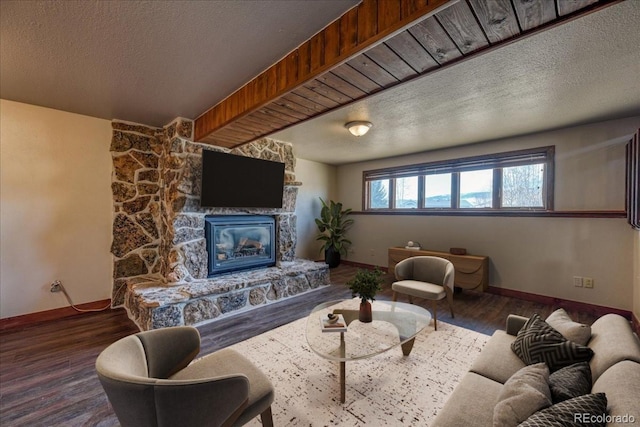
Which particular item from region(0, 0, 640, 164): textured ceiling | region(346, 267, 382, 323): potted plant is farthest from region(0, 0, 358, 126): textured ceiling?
region(346, 267, 382, 323): potted plant

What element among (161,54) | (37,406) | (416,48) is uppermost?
(161,54)

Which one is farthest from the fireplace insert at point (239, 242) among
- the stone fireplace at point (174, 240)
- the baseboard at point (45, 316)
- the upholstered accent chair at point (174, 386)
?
the upholstered accent chair at point (174, 386)

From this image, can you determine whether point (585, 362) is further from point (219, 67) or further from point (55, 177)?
point (55, 177)

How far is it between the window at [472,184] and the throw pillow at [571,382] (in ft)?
10.6

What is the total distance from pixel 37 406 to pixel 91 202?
93.1 inches

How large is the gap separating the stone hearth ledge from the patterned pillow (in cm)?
275

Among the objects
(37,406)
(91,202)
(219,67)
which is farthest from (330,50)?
(91,202)

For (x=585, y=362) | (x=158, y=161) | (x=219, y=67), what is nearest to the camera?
(x=585, y=362)

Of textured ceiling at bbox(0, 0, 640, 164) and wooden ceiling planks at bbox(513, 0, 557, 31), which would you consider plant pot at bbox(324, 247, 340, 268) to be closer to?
textured ceiling at bbox(0, 0, 640, 164)

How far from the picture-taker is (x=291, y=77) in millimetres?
1853

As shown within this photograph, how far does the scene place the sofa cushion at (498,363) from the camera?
1.39 m

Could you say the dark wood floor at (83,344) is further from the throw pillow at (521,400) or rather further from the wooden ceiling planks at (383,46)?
the wooden ceiling planks at (383,46)

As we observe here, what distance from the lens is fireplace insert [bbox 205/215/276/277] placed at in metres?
3.49

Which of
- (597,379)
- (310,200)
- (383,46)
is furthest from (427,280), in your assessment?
(310,200)
